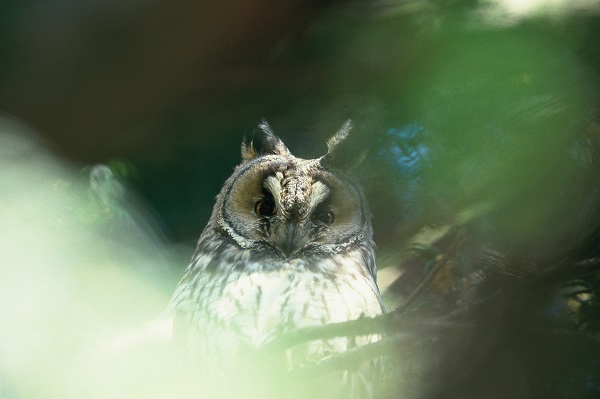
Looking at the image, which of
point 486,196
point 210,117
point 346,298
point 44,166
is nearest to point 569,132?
point 486,196

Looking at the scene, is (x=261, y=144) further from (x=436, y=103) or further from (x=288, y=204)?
(x=436, y=103)

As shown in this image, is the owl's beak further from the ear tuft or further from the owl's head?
the ear tuft

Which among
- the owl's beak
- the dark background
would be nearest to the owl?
the owl's beak

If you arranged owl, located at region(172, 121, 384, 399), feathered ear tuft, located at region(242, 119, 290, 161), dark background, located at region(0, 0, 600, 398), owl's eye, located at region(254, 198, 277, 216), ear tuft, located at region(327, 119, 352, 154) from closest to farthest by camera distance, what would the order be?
dark background, located at region(0, 0, 600, 398) < ear tuft, located at region(327, 119, 352, 154) < feathered ear tuft, located at region(242, 119, 290, 161) < owl, located at region(172, 121, 384, 399) < owl's eye, located at region(254, 198, 277, 216)

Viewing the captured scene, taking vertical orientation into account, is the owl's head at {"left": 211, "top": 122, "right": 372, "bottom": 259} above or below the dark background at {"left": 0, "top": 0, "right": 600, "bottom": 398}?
above

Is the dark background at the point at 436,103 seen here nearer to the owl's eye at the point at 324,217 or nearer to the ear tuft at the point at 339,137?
the ear tuft at the point at 339,137

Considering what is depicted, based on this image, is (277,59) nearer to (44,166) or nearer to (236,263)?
(44,166)

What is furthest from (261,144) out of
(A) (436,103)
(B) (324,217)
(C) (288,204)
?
(A) (436,103)
